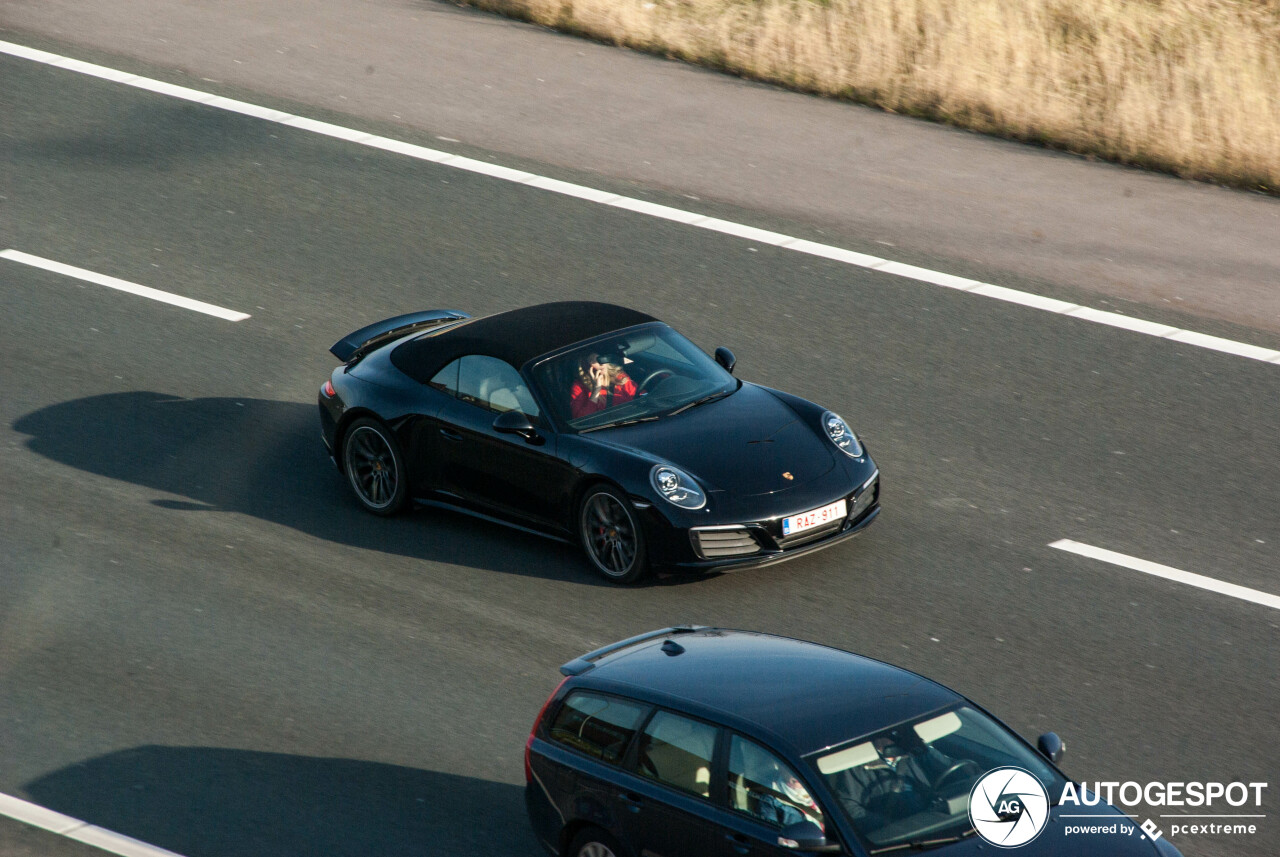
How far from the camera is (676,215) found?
1583 cm

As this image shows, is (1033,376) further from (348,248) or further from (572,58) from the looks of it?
(572,58)

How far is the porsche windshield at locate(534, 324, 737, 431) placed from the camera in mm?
10914

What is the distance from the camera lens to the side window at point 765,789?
664 centimetres

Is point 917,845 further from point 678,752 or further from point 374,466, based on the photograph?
point 374,466

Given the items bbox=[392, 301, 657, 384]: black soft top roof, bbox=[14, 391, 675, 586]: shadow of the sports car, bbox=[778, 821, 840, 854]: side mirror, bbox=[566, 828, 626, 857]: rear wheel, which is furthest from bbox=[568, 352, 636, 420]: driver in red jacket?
bbox=[778, 821, 840, 854]: side mirror

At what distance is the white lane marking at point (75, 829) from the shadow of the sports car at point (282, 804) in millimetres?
50

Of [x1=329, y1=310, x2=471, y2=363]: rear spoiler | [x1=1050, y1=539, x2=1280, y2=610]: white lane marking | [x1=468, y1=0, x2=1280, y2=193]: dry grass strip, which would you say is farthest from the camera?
[x1=468, y1=0, x2=1280, y2=193]: dry grass strip

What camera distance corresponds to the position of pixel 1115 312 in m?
14.2

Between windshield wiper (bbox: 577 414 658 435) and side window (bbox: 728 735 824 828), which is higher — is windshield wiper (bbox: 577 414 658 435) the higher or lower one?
the lower one

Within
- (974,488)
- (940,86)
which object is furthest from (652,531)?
(940,86)

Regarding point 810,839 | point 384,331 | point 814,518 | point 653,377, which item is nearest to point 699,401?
point 653,377

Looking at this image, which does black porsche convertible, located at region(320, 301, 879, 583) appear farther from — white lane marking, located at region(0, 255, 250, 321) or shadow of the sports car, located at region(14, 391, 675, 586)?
white lane marking, located at region(0, 255, 250, 321)

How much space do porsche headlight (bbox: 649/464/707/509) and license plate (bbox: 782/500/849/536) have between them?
1.75ft

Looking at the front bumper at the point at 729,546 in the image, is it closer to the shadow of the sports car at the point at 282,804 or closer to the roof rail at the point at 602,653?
the roof rail at the point at 602,653
